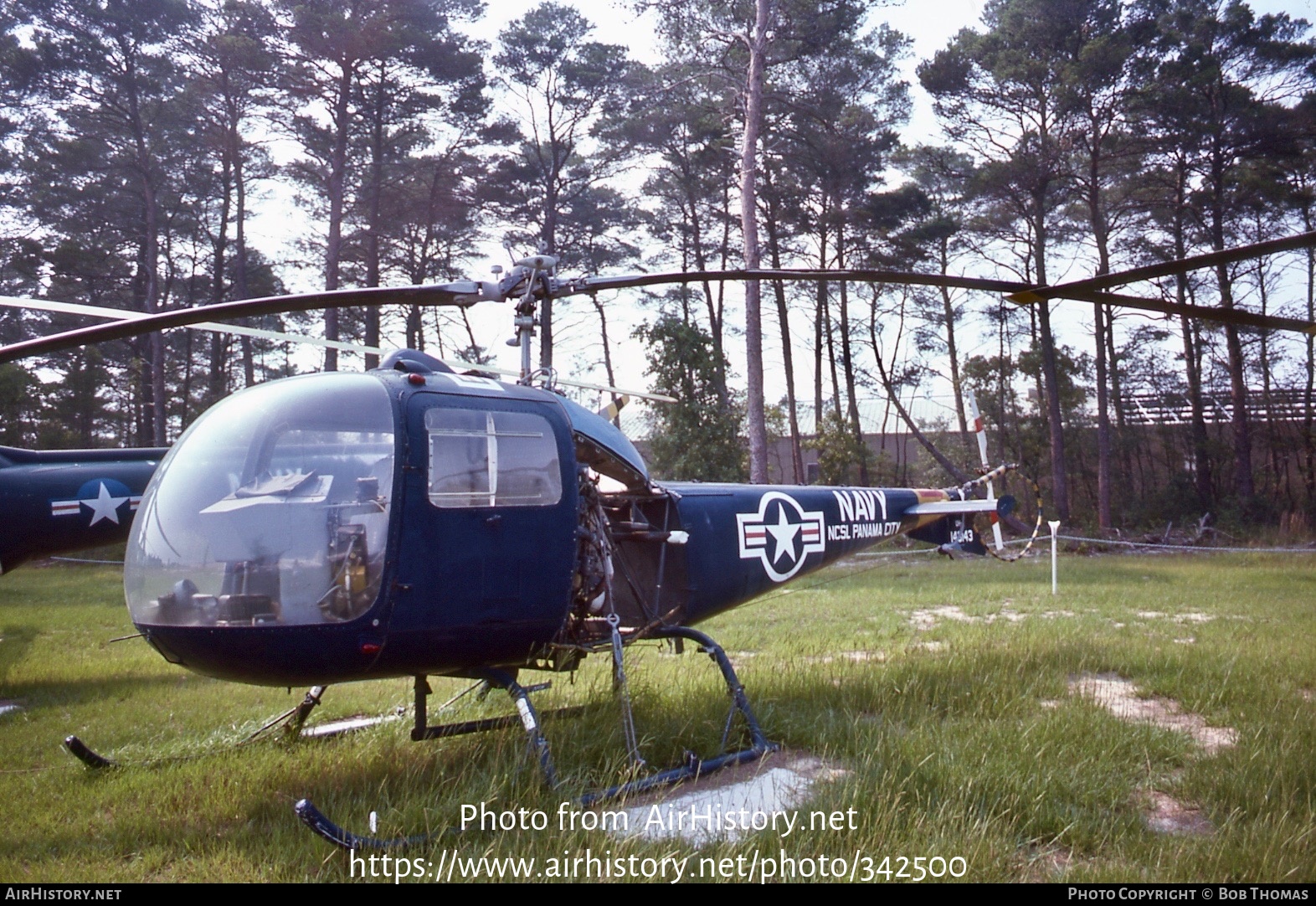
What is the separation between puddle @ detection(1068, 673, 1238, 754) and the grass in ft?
0.38

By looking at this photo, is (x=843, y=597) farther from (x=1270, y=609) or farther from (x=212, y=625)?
(x=212, y=625)

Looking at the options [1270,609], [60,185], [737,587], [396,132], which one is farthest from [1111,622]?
[60,185]

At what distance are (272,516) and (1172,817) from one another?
14.2 ft

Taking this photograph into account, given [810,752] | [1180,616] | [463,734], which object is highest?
[463,734]

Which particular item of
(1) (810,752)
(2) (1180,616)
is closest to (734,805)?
(1) (810,752)

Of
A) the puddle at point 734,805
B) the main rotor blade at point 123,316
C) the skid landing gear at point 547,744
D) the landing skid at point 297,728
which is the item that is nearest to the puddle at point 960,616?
the skid landing gear at point 547,744

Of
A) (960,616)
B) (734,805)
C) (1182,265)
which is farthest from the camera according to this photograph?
(960,616)

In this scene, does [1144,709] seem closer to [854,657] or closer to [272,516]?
[854,657]

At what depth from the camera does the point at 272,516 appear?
155 inches

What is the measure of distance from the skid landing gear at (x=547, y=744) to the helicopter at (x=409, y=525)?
0.01 metres

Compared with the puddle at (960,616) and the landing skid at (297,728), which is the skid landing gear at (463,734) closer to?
the landing skid at (297,728)

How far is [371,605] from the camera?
4.06 m

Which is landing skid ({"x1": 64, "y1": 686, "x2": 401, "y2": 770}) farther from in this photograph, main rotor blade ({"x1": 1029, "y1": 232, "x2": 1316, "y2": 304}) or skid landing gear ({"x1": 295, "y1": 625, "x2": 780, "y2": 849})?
main rotor blade ({"x1": 1029, "y1": 232, "x2": 1316, "y2": 304})

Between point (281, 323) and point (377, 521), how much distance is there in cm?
2315
